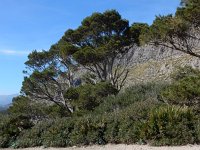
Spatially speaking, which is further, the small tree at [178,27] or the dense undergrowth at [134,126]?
the small tree at [178,27]

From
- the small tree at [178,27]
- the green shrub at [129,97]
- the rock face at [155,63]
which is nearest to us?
the small tree at [178,27]

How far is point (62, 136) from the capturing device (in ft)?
50.1

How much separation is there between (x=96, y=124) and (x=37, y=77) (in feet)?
60.9

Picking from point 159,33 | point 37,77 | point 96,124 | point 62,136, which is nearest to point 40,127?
point 62,136

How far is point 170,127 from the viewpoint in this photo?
12680 millimetres

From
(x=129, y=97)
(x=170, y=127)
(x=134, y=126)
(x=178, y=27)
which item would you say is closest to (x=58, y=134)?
(x=134, y=126)

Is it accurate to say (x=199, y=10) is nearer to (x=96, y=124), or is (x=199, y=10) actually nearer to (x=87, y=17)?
(x=96, y=124)

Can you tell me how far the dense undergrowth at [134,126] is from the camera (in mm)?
12727

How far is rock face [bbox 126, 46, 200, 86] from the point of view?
61.5m

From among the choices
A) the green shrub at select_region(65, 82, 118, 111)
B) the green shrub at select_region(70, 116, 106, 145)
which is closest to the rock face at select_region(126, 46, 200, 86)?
the green shrub at select_region(65, 82, 118, 111)

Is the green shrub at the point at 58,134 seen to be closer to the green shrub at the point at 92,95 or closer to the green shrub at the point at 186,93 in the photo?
the green shrub at the point at 186,93

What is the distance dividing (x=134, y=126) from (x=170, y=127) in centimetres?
145

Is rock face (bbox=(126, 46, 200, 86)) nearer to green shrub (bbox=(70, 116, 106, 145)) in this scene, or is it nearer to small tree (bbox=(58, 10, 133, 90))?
small tree (bbox=(58, 10, 133, 90))

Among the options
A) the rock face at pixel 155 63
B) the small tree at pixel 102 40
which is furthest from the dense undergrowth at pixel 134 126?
the rock face at pixel 155 63
